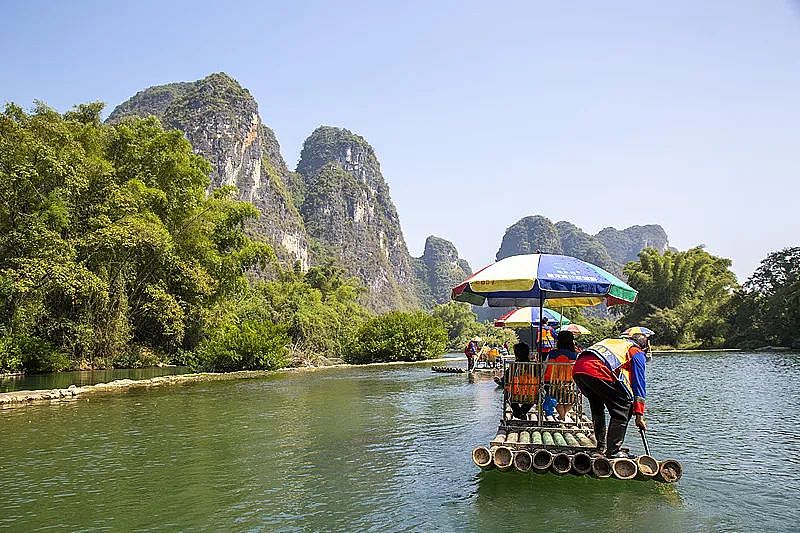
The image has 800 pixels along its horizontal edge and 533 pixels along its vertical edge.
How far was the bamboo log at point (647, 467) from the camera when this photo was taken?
6984 millimetres

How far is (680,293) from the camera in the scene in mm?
64125

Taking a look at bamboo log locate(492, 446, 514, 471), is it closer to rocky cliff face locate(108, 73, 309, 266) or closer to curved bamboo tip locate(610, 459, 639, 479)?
curved bamboo tip locate(610, 459, 639, 479)

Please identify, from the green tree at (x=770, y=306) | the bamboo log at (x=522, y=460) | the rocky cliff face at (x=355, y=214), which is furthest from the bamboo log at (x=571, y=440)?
the rocky cliff face at (x=355, y=214)

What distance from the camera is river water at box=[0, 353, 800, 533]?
6.37 m

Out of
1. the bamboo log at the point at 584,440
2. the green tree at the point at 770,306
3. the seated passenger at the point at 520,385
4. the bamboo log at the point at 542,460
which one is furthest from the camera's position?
the green tree at the point at 770,306

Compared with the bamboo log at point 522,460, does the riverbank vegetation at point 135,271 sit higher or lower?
higher

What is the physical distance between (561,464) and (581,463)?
23 centimetres

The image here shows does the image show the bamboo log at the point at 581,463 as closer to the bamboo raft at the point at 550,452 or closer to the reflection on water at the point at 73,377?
the bamboo raft at the point at 550,452

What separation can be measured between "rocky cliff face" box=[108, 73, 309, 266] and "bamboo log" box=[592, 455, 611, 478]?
101498 millimetres

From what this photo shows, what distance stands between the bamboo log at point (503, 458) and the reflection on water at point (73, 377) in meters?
17.8

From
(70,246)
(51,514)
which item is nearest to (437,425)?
(51,514)

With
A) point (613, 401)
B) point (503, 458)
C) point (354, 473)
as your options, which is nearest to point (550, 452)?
point (503, 458)

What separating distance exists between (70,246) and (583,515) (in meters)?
24.9

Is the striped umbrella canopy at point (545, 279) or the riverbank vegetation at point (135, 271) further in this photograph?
the riverbank vegetation at point (135, 271)
